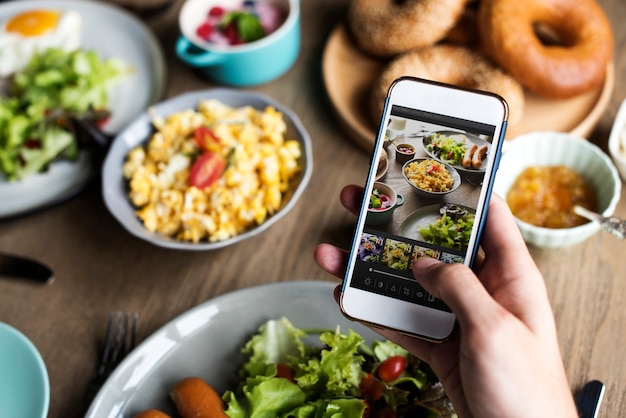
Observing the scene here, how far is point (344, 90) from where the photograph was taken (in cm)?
144

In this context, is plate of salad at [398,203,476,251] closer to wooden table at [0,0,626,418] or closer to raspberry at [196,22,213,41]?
wooden table at [0,0,626,418]

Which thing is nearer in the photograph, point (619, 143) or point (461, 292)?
point (461, 292)

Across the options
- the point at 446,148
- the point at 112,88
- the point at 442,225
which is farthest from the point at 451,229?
the point at 112,88

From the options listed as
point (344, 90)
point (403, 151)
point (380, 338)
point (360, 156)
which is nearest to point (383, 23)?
point (344, 90)

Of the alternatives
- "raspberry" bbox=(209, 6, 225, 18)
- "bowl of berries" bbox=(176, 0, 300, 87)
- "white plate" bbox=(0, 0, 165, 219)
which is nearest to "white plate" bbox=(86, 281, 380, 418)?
"white plate" bbox=(0, 0, 165, 219)

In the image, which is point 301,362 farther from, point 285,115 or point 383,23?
point 383,23

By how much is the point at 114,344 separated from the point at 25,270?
28cm

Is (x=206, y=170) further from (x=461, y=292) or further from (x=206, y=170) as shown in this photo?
(x=461, y=292)

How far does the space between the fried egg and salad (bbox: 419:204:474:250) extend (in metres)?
1.19

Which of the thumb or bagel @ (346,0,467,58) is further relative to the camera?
bagel @ (346,0,467,58)

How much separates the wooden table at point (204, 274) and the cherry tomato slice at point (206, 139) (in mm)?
221

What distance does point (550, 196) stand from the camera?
3.92 feet

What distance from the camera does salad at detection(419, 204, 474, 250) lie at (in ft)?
2.83

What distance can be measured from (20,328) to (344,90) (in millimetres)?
895
